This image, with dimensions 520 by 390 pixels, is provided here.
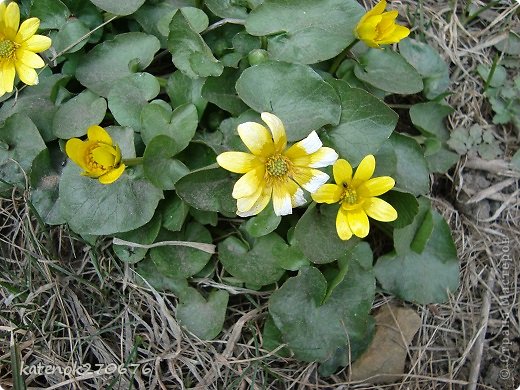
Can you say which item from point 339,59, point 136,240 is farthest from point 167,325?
point 339,59

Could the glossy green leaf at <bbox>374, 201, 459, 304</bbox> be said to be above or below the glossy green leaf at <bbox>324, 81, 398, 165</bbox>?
below

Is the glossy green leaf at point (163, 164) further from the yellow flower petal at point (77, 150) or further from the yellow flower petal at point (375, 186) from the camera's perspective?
the yellow flower petal at point (375, 186)

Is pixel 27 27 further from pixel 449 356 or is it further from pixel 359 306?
pixel 449 356

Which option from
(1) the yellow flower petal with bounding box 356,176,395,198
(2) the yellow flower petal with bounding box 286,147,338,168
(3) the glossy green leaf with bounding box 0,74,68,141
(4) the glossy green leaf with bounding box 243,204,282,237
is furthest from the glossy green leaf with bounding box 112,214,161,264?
(1) the yellow flower petal with bounding box 356,176,395,198

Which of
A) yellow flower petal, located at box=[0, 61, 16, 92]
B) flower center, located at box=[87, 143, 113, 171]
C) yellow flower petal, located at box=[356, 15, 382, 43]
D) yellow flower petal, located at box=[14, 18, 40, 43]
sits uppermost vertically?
yellow flower petal, located at box=[14, 18, 40, 43]

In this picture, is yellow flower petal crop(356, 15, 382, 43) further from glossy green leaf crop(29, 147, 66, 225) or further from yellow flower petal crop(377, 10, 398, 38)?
glossy green leaf crop(29, 147, 66, 225)

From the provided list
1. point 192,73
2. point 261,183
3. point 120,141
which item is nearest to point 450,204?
point 261,183
